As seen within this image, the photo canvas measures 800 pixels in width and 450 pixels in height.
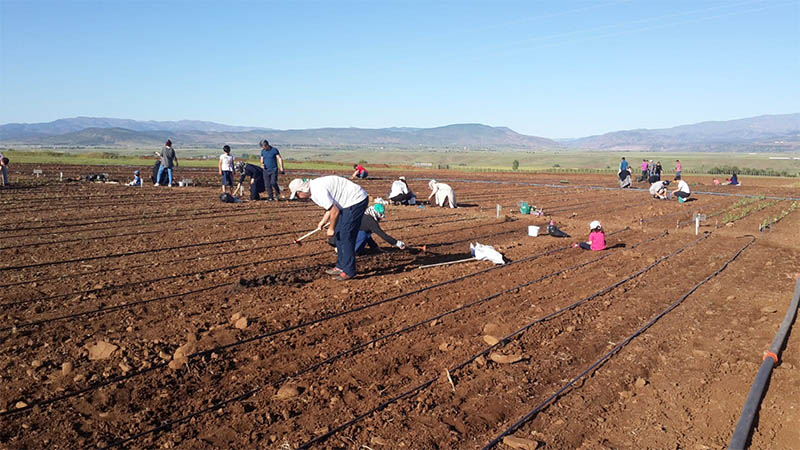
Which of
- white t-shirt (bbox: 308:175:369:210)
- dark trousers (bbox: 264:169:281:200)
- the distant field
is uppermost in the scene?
white t-shirt (bbox: 308:175:369:210)

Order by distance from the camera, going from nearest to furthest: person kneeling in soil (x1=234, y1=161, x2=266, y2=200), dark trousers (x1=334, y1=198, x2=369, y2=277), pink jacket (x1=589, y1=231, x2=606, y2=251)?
1. dark trousers (x1=334, y1=198, x2=369, y2=277)
2. pink jacket (x1=589, y1=231, x2=606, y2=251)
3. person kneeling in soil (x1=234, y1=161, x2=266, y2=200)

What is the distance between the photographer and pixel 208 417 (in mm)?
4398

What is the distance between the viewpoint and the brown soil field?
4395mm

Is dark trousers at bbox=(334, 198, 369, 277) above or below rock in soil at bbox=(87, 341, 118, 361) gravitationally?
above

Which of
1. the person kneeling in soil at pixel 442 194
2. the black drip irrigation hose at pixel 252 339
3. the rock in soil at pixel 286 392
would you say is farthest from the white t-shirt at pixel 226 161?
the rock in soil at pixel 286 392

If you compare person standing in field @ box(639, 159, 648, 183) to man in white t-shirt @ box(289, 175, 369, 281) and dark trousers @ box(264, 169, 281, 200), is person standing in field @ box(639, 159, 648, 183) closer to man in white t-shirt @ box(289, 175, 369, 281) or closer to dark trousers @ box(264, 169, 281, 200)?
dark trousers @ box(264, 169, 281, 200)

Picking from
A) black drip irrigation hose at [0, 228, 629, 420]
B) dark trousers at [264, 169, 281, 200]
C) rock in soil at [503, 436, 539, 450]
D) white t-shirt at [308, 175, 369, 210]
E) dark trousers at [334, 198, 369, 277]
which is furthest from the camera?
dark trousers at [264, 169, 281, 200]

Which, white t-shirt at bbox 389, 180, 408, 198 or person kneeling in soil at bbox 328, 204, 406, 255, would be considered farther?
white t-shirt at bbox 389, 180, 408, 198

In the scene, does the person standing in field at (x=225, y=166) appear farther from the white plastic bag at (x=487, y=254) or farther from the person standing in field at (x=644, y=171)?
the person standing in field at (x=644, y=171)

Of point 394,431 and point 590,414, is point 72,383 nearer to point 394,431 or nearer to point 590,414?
point 394,431

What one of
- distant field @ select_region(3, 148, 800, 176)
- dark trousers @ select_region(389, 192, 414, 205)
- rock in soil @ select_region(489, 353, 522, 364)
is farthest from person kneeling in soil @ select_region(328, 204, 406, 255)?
distant field @ select_region(3, 148, 800, 176)

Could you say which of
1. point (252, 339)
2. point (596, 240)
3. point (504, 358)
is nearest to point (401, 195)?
point (596, 240)

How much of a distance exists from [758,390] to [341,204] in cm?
511

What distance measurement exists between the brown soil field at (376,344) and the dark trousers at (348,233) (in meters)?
0.26
